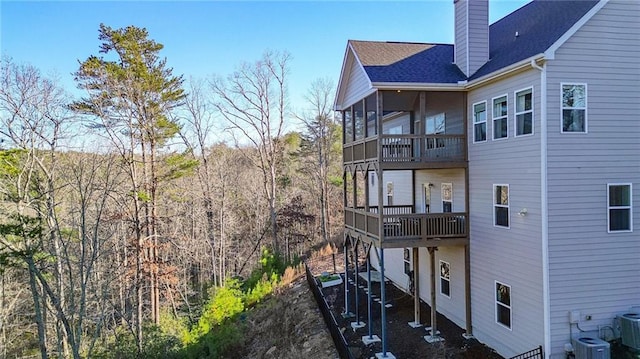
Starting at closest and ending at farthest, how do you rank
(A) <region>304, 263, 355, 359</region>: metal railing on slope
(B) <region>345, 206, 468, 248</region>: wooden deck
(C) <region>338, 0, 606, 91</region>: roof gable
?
(C) <region>338, 0, 606, 91</region>: roof gable, (A) <region>304, 263, 355, 359</region>: metal railing on slope, (B) <region>345, 206, 468, 248</region>: wooden deck

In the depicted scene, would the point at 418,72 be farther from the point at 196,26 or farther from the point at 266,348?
the point at 196,26

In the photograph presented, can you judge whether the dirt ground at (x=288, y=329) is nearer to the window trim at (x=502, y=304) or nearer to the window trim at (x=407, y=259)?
the window trim at (x=407, y=259)

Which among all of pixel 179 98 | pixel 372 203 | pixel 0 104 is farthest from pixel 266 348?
pixel 179 98

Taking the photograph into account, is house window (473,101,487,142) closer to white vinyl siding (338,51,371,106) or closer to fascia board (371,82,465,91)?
fascia board (371,82,465,91)

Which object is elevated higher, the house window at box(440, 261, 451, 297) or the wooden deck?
the wooden deck

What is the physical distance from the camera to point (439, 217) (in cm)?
1129

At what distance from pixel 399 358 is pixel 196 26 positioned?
71.4ft

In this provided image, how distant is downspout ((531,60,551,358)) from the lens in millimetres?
8383

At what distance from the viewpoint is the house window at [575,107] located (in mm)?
8641

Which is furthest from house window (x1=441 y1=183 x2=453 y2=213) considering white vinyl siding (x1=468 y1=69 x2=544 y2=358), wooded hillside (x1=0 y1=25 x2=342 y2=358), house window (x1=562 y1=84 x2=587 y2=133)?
wooded hillside (x1=0 y1=25 x2=342 y2=358)

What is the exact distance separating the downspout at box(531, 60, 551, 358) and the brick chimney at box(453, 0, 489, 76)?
3515 mm

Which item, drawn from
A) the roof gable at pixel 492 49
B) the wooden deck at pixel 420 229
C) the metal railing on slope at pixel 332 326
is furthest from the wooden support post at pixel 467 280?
the roof gable at pixel 492 49

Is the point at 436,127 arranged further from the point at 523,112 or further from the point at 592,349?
the point at 592,349

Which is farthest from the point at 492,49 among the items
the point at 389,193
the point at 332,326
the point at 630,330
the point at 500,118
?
the point at 332,326
